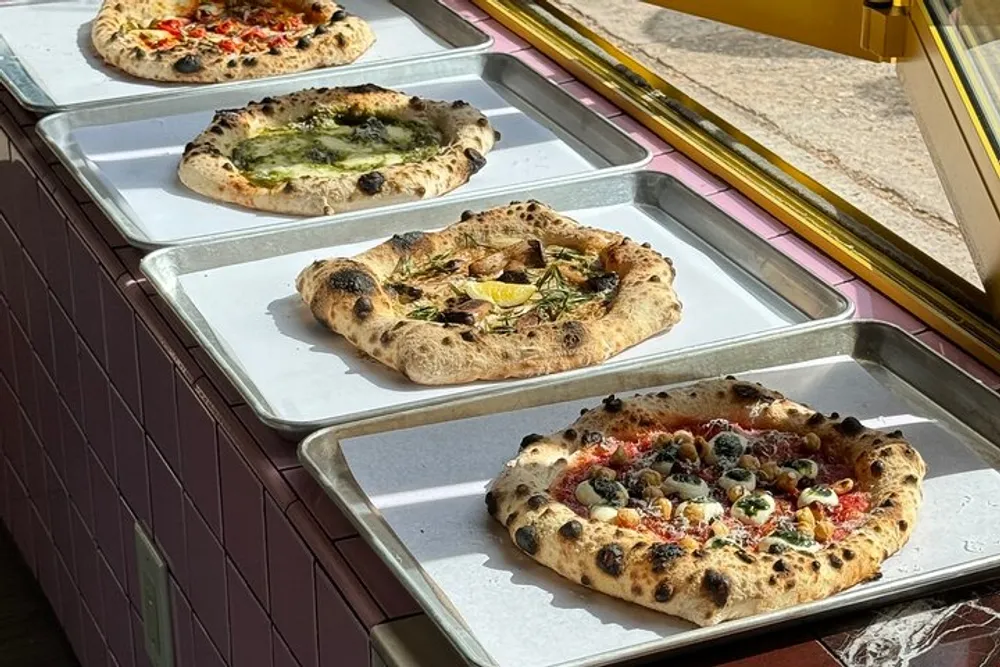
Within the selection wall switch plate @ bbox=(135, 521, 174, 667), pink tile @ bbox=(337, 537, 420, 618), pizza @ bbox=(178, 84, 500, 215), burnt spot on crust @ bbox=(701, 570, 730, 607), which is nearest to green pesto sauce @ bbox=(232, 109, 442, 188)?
pizza @ bbox=(178, 84, 500, 215)

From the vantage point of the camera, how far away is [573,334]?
1921 millimetres

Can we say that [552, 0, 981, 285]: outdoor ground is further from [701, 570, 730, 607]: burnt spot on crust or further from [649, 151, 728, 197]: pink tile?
[701, 570, 730, 607]: burnt spot on crust

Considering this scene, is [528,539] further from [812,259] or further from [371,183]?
[371,183]

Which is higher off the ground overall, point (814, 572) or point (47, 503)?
point (814, 572)

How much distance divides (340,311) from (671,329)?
14.8 inches

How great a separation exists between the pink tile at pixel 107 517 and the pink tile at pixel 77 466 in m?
0.03

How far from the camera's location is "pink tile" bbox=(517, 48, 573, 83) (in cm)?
265

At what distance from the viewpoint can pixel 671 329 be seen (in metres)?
2.02

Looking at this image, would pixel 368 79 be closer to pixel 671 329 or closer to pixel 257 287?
pixel 257 287

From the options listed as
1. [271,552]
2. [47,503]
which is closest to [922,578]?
[271,552]

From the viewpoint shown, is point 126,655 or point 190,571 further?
point 126,655

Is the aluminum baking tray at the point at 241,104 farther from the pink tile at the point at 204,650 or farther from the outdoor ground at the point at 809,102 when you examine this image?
the pink tile at the point at 204,650

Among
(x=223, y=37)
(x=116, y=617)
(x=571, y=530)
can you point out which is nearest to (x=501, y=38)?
(x=223, y=37)

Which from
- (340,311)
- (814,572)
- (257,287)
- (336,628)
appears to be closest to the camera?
(814,572)
